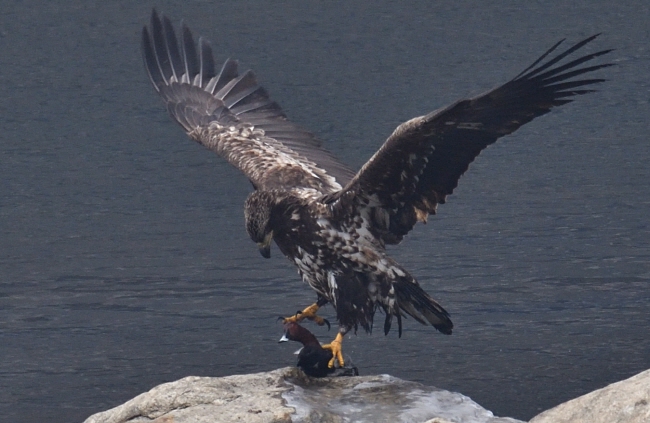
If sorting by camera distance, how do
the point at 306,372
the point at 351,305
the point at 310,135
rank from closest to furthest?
the point at 306,372, the point at 351,305, the point at 310,135

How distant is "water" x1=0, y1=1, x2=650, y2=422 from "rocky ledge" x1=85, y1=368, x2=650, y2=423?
1.36 metres

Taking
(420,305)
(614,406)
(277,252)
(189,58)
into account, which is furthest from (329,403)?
(277,252)

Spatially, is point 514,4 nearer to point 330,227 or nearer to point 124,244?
point 124,244

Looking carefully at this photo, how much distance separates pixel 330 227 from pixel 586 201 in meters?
5.59

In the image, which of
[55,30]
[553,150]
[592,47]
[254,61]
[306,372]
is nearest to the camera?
[306,372]

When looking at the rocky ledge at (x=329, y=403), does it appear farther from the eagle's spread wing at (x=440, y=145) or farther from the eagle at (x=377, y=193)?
the eagle's spread wing at (x=440, y=145)

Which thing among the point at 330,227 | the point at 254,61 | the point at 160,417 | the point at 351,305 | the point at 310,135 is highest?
the point at 254,61

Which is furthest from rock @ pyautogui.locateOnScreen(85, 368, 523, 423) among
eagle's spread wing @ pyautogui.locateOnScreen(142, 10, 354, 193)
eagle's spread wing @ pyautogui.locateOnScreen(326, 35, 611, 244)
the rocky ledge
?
eagle's spread wing @ pyautogui.locateOnScreen(142, 10, 354, 193)

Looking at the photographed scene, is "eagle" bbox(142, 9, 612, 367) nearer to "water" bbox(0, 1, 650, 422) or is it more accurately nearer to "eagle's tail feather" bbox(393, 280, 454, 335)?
"eagle's tail feather" bbox(393, 280, 454, 335)

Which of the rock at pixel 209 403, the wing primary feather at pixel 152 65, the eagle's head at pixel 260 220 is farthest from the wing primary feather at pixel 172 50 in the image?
the rock at pixel 209 403

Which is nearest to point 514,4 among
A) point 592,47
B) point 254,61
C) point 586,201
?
point 592,47

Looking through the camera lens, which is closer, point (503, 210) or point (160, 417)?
point (160, 417)

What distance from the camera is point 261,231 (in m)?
7.03

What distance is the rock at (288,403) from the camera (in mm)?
5953
